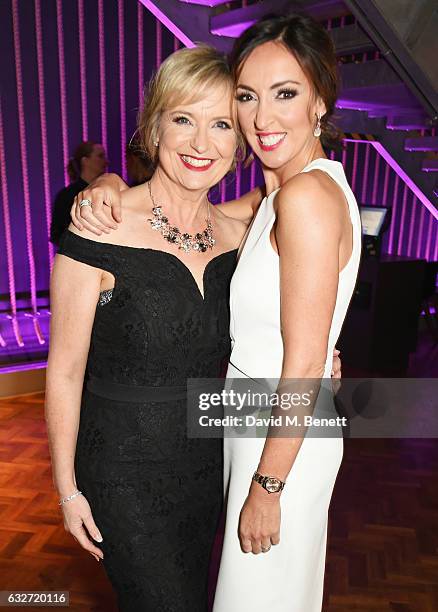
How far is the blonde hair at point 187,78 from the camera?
1551 millimetres

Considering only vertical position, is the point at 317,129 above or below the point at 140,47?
below

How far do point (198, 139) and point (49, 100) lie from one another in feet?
13.6

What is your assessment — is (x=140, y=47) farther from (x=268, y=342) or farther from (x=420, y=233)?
(x=268, y=342)

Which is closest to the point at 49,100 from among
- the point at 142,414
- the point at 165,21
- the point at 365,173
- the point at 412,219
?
the point at 165,21

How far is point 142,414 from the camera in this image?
158 centimetres

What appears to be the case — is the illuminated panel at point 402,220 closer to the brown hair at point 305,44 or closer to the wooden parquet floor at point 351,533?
the wooden parquet floor at point 351,533

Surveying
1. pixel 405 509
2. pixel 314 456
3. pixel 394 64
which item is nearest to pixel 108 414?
pixel 314 456

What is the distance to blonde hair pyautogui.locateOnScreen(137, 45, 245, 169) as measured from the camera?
5.09ft

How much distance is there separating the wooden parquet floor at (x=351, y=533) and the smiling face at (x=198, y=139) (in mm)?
1786

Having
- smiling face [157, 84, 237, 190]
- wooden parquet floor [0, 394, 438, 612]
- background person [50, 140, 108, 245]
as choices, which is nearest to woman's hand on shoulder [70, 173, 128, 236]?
smiling face [157, 84, 237, 190]

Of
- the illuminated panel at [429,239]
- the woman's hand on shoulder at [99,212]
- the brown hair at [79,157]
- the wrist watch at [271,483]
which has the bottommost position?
the illuminated panel at [429,239]

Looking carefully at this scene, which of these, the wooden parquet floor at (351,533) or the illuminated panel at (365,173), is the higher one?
the illuminated panel at (365,173)

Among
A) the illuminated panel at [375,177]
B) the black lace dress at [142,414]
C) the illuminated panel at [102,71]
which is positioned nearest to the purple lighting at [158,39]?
the illuminated panel at [102,71]

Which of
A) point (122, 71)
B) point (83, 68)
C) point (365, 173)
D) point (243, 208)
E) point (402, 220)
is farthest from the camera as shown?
point (402, 220)
